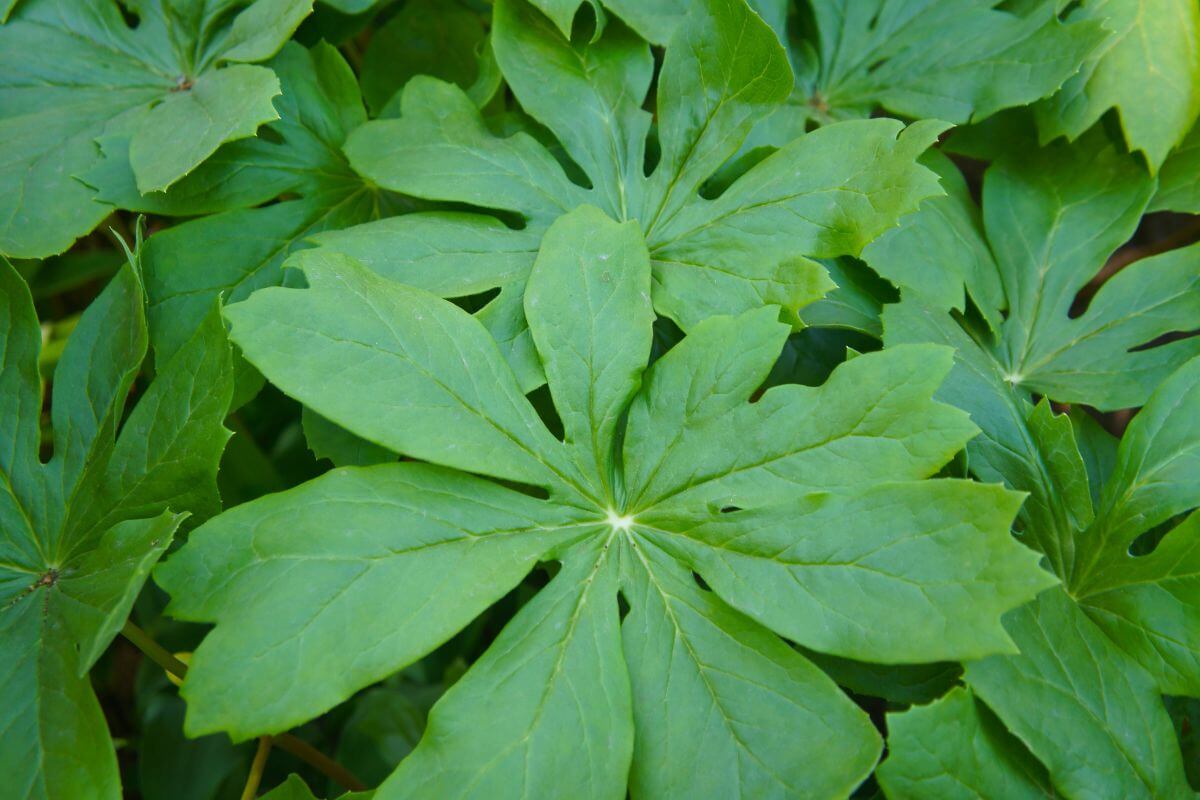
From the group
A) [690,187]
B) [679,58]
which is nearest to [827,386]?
[690,187]

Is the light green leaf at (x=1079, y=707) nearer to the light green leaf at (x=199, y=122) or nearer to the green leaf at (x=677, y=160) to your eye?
the green leaf at (x=677, y=160)

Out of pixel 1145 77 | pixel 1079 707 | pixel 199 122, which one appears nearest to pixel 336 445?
pixel 199 122

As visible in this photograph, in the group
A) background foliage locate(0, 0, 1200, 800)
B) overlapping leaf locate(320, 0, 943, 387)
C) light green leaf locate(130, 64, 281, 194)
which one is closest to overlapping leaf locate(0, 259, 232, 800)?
background foliage locate(0, 0, 1200, 800)

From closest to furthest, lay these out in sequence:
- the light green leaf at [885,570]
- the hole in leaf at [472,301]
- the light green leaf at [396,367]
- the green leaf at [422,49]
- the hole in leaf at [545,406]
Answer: the light green leaf at [885,570], the light green leaf at [396,367], the hole in leaf at [545,406], the hole in leaf at [472,301], the green leaf at [422,49]

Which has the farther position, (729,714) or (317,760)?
(317,760)

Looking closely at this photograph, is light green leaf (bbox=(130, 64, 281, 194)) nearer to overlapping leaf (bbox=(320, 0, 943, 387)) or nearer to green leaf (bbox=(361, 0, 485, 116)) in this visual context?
overlapping leaf (bbox=(320, 0, 943, 387))

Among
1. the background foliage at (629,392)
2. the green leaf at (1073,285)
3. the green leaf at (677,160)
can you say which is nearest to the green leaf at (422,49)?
the background foliage at (629,392)

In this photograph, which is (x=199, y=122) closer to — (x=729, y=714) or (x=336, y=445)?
(x=336, y=445)
